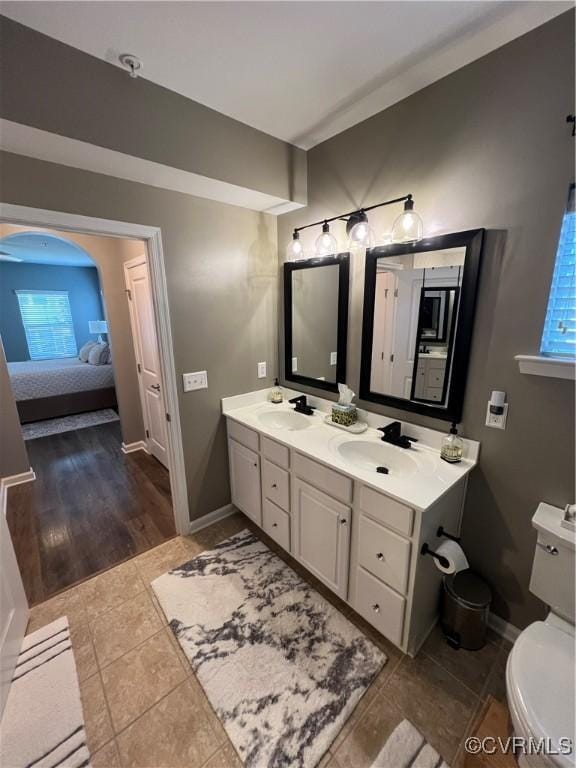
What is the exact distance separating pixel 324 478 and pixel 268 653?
2.84ft

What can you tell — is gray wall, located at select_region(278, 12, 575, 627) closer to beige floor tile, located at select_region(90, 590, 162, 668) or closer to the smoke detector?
the smoke detector

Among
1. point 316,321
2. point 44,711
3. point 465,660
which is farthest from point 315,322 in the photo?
point 44,711

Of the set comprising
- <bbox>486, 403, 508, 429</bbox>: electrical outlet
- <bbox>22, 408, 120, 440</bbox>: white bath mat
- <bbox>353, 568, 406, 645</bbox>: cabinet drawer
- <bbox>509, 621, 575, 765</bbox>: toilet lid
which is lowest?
<bbox>22, 408, 120, 440</bbox>: white bath mat

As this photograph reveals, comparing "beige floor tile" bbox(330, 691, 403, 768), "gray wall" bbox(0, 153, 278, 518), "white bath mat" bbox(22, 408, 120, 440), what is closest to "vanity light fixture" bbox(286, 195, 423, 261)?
"gray wall" bbox(0, 153, 278, 518)

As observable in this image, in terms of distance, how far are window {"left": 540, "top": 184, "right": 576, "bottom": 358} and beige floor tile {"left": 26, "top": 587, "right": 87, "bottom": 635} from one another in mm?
2631

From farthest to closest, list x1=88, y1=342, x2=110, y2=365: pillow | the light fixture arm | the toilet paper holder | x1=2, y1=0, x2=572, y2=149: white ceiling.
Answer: x1=88, y1=342, x2=110, y2=365: pillow
the light fixture arm
the toilet paper holder
x1=2, y1=0, x2=572, y2=149: white ceiling

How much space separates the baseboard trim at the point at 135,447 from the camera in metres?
3.52

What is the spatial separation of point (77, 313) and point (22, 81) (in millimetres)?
6888

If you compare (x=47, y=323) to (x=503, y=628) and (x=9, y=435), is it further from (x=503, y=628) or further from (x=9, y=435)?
(x=503, y=628)

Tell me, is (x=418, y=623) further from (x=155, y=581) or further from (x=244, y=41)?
(x=244, y=41)

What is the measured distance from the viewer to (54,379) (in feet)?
14.8

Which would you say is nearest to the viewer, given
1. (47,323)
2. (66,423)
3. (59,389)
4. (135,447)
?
(135,447)

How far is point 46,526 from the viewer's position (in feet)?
7.87

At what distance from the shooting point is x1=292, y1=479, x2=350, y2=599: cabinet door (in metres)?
1.57
